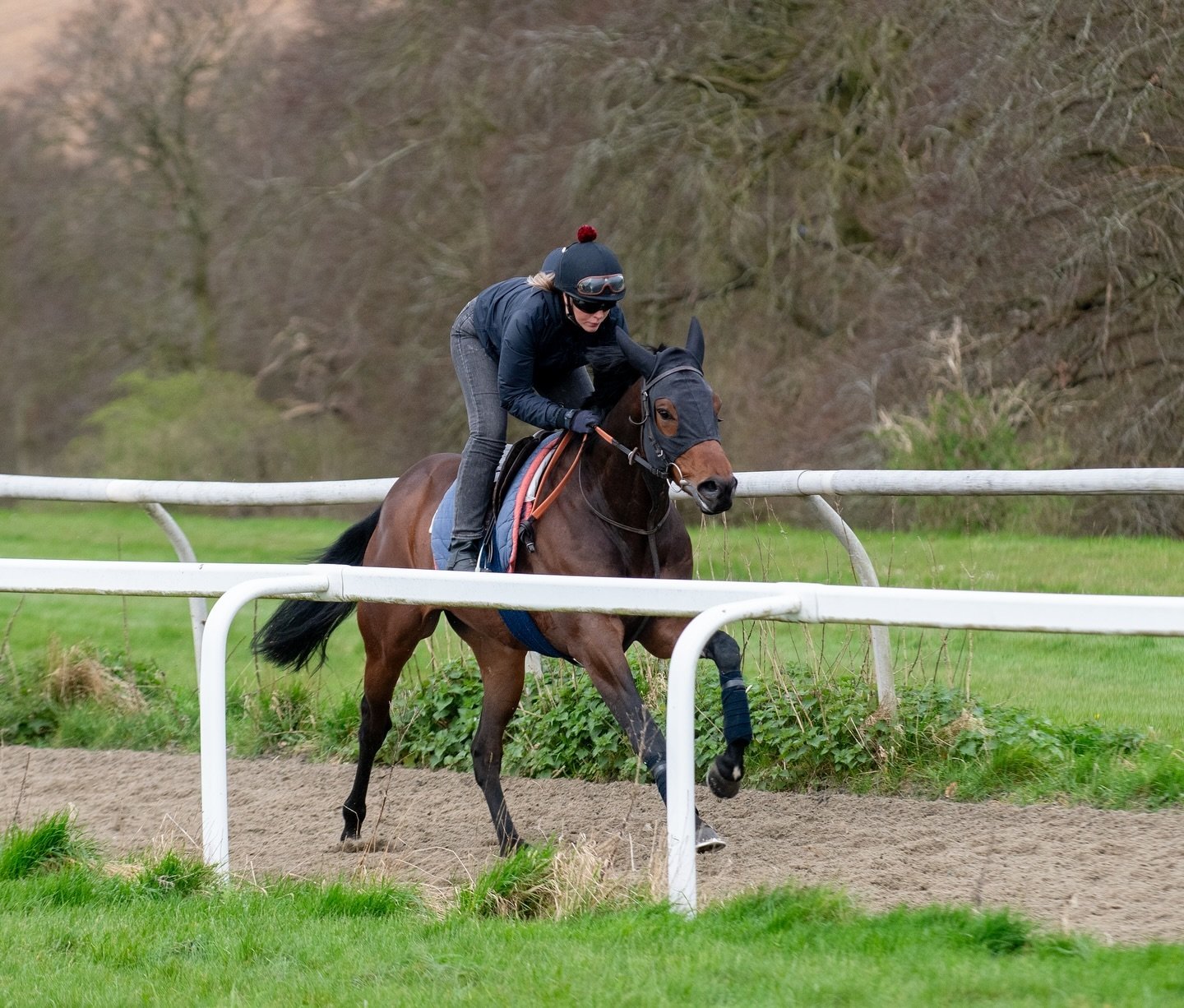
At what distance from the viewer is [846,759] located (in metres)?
5.14

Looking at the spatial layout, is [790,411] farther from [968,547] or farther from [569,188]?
[968,547]

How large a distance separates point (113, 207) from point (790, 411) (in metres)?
14.6

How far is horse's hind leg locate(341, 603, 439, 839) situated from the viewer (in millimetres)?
5309

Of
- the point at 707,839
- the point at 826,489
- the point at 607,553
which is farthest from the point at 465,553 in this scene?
the point at 707,839

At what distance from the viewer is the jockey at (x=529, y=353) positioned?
15.5 feet

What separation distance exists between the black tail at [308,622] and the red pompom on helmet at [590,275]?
156cm

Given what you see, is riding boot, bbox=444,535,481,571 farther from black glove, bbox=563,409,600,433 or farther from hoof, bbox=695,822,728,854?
hoof, bbox=695,822,728,854

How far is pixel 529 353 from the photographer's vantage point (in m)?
4.89

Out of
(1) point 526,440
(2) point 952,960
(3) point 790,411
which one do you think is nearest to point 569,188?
(3) point 790,411

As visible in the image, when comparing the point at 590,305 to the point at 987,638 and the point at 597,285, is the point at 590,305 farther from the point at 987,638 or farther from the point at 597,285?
the point at 987,638

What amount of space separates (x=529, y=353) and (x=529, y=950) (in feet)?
7.49

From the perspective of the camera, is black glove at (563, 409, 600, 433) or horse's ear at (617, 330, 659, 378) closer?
horse's ear at (617, 330, 659, 378)

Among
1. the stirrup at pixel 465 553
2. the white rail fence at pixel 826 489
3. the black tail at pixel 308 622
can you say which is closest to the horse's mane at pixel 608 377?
the white rail fence at pixel 826 489

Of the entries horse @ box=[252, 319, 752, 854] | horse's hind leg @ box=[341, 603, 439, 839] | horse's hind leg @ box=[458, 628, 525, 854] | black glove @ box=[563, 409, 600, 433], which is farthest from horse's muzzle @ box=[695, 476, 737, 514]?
horse's hind leg @ box=[341, 603, 439, 839]
